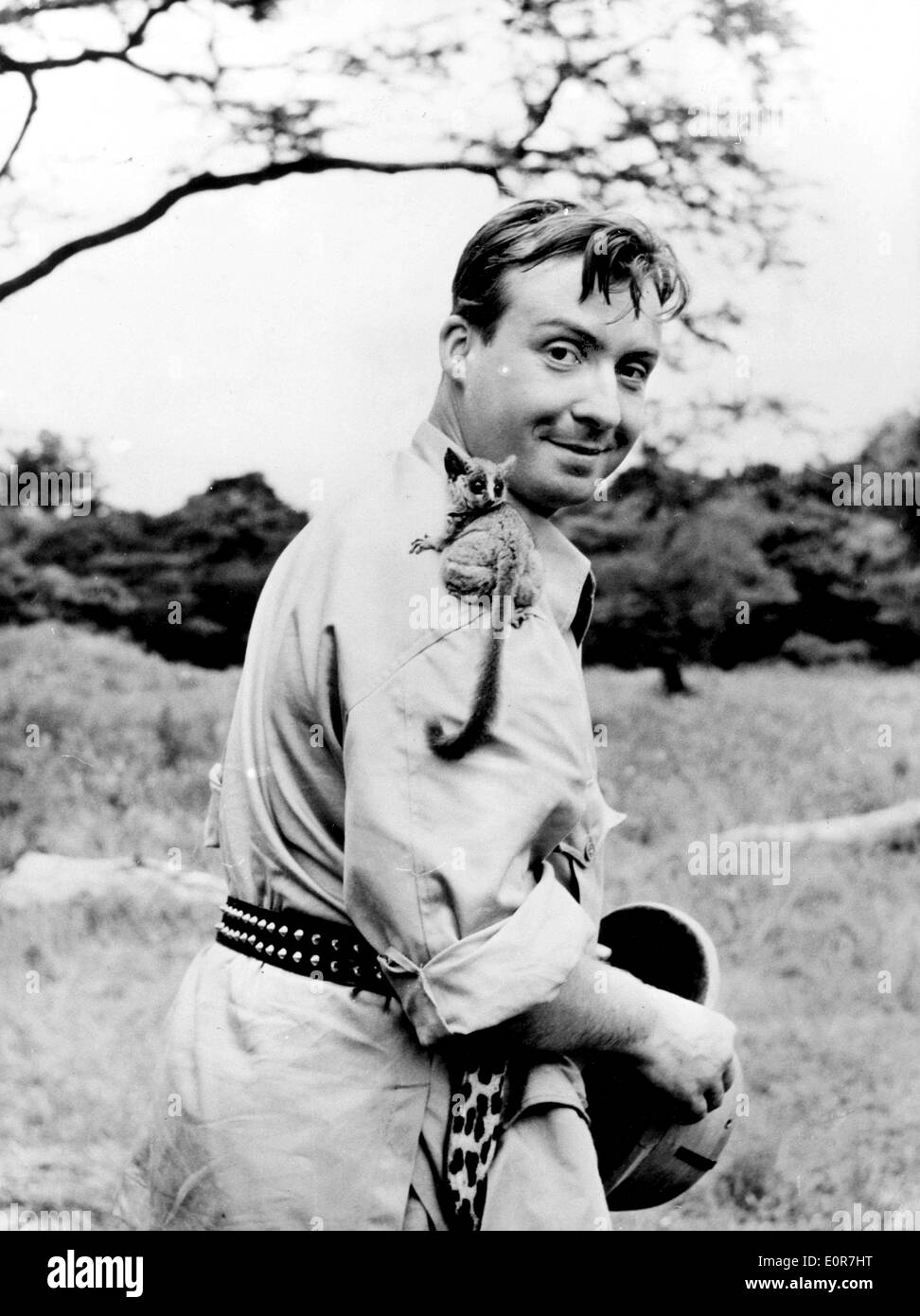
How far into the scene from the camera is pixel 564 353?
2645 mm

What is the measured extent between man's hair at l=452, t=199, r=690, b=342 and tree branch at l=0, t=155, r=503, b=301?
636 millimetres

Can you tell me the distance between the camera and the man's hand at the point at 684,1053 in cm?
252

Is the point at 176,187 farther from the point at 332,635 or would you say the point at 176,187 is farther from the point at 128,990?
the point at 128,990

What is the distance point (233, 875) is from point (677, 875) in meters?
1.13

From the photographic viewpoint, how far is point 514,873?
7.80ft

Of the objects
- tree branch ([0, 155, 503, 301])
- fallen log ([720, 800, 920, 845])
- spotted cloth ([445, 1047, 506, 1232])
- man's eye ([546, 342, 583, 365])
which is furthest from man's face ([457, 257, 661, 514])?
fallen log ([720, 800, 920, 845])

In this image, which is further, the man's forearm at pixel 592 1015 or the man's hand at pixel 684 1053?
the man's hand at pixel 684 1053

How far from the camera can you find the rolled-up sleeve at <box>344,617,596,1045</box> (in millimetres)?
2287

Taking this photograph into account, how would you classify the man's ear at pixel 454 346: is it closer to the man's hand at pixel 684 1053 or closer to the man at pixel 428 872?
the man at pixel 428 872

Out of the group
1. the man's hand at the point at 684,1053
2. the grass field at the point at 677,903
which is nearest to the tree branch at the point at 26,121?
the grass field at the point at 677,903

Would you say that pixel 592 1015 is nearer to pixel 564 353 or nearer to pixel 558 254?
pixel 564 353

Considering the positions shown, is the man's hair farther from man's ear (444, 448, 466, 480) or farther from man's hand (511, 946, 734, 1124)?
man's hand (511, 946, 734, 1124)
